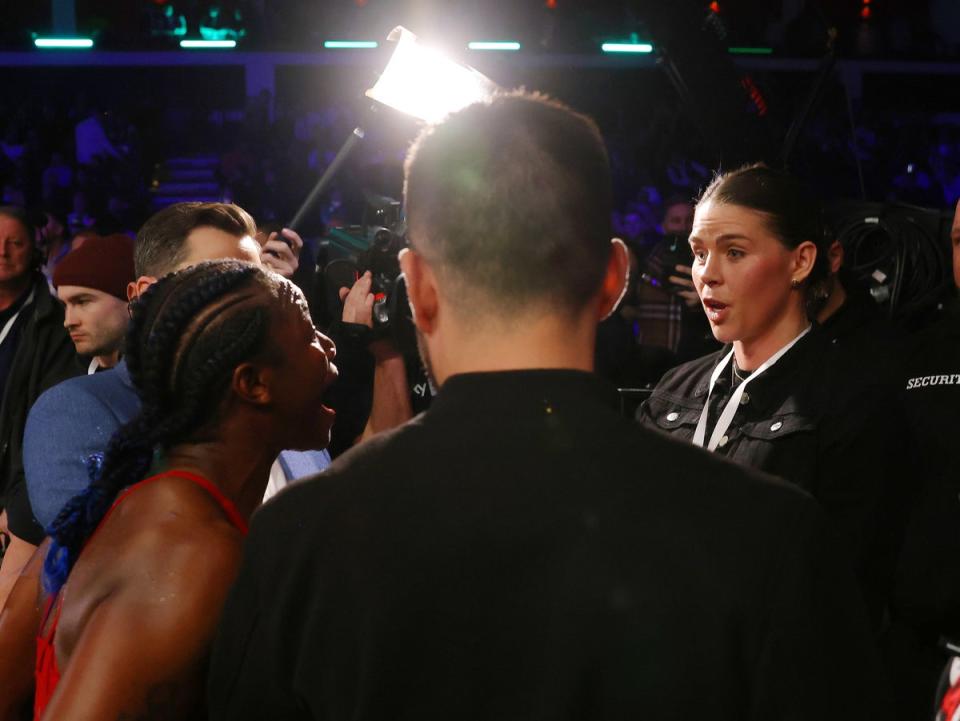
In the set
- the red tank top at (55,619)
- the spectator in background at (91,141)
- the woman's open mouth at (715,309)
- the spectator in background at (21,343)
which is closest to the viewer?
the red tank top at (55,619)

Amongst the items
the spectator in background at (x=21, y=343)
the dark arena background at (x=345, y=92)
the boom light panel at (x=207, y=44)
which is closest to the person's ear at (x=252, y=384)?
the spectator in background at (x=21, y=343)

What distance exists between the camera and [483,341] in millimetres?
1024

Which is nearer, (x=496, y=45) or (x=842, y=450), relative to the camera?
(x=842, y=450)

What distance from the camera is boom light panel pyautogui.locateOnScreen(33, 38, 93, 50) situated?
11836 mm

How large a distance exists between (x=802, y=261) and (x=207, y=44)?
35.1ft

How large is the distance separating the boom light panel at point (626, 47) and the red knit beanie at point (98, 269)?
1009 cm

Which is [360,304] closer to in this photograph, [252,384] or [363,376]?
[363,376]

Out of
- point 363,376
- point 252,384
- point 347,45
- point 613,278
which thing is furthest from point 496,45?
point 613,278

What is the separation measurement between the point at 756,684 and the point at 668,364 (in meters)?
3.67

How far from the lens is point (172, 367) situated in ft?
4.49

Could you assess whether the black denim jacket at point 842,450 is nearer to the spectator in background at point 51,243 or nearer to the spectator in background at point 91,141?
the spectator in background at point 51,243

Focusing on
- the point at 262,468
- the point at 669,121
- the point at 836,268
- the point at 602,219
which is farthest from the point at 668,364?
the point at 669,121

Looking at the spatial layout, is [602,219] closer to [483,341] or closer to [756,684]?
[483,341]

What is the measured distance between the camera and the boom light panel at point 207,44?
11828 millimetres
